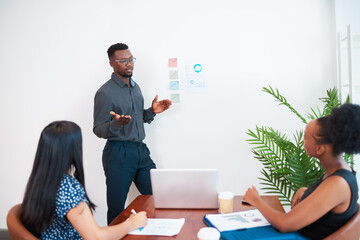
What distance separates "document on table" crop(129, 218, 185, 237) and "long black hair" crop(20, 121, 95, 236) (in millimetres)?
383

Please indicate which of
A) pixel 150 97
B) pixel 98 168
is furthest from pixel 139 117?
pixel 98 168

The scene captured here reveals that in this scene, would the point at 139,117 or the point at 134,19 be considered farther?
the point at 134,19

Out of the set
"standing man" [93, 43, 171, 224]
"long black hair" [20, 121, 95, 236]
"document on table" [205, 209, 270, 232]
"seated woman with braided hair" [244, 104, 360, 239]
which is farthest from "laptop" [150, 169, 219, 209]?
"standing man" [93, 43, 171, 224]

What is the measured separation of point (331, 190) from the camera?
1.29m

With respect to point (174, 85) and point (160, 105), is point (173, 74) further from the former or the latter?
point (160, 105)

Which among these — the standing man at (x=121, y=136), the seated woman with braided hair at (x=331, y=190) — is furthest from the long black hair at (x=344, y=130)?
the standing man at (x=121, y=136)

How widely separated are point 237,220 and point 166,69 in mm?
1953

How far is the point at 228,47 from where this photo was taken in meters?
3.10

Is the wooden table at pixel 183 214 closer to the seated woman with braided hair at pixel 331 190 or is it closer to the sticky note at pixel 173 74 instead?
the seated woman with braided hair at pixel 331 190

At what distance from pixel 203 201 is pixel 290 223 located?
521 mm

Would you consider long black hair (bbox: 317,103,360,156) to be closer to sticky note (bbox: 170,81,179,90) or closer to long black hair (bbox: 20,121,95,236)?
long black hair (bbox: 20,121,95,236)

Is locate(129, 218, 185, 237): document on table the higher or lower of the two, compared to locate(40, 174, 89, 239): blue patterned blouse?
lower

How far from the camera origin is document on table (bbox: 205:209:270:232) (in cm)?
144

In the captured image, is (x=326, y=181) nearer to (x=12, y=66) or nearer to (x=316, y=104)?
(x=316, y=104)
